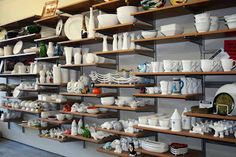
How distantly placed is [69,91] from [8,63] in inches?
74.6

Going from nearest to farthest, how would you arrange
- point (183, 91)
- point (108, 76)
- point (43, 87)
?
1. point (183, 91)
2. point (108, 76)
3. point (43, 87)

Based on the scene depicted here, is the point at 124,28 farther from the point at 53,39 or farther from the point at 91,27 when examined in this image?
the point at 53,39

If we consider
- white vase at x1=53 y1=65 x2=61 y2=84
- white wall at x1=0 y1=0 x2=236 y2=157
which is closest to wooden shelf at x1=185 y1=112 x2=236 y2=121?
white wall at x1=0 y1=0 x2=236 y2=157

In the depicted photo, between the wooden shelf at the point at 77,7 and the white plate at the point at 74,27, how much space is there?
0.09 m

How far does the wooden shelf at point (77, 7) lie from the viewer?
10.8 feet

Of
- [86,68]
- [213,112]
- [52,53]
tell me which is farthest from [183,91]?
[52,53]

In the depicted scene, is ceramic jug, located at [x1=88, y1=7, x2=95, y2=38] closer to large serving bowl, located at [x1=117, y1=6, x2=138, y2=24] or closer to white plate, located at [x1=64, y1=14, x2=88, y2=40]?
white plate, located at [x1=64, y1=14, x2=88, y2=40]

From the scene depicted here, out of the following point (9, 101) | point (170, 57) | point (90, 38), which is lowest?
point (9, 101)

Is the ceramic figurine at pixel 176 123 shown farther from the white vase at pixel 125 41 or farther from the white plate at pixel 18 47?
the white plate at pixel 18 47

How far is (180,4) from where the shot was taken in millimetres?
2359

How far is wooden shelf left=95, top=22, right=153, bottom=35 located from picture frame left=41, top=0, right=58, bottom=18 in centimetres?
123

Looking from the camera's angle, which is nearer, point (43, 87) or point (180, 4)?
point (180, 4)

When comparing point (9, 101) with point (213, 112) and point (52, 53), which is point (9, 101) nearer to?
point (52, 53)

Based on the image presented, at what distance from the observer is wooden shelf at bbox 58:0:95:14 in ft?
10.8
